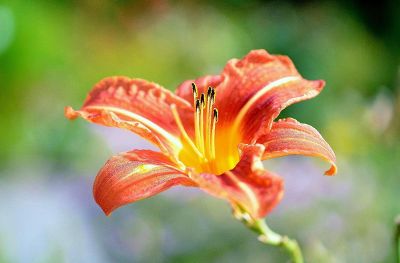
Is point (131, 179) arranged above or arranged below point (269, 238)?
above

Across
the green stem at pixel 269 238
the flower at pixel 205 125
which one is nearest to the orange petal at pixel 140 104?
the flower at pixel 205 125

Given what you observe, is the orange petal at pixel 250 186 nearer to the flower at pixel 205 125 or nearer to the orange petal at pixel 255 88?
the flower at pixel 205 125

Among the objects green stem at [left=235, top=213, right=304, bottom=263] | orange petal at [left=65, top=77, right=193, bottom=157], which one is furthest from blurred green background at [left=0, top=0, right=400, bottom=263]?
orange petal at [left=65, top=77, right=193, bottom=157]

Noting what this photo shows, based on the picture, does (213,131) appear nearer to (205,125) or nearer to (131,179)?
(205,125)

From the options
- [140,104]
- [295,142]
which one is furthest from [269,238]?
[140,104]

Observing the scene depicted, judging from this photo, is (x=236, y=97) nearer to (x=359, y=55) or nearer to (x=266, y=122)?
(x=266, y=122)

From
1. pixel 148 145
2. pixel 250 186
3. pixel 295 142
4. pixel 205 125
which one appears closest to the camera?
pixel 250 186
